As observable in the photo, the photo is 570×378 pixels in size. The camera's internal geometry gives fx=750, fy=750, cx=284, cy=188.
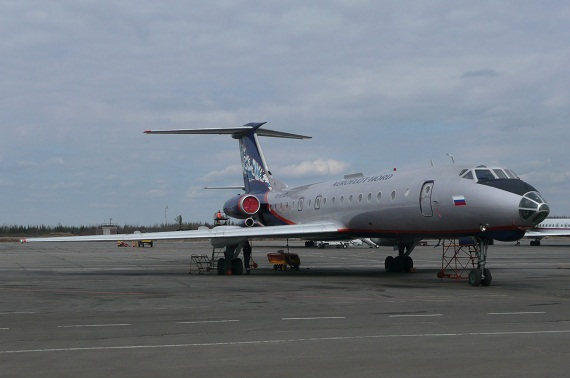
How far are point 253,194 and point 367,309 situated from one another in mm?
21236

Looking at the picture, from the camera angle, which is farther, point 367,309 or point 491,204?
point 491,204

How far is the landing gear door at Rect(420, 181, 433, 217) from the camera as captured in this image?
2227 cm

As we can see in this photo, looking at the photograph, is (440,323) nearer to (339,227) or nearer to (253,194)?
(339,227)

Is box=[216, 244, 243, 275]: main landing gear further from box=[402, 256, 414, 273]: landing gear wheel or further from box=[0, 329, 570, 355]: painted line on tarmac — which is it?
box=[0, 329, 570, 355]: painted line on tarmac

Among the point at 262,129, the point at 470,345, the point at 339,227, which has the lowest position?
the point at 470,345

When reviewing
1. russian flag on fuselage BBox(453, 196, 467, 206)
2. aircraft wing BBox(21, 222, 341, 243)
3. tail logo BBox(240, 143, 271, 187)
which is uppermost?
tail logo BBox(240, 143, 271, 187)

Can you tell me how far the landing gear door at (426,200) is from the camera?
22.3 m

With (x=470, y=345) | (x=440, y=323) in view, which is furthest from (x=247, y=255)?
(x=470, y=345)

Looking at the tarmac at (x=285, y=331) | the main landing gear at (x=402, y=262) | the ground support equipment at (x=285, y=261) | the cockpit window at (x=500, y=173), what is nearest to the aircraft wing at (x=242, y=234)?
the main landing gear at (x=402, y=262)

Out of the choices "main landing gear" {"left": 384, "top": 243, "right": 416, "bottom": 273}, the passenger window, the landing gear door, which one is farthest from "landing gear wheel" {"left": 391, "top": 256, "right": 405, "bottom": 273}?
the passenger window

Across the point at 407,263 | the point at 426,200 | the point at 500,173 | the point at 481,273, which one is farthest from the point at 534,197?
the point at 407,263

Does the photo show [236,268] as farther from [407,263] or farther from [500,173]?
[500,173]

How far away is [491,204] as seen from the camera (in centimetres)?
2017

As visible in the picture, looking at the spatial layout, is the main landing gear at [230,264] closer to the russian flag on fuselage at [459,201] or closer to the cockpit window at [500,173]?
the russian flag on fuselage at [459,201]
